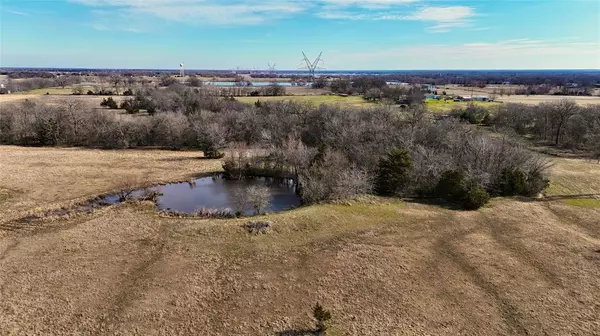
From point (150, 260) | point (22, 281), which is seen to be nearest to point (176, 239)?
point (150, 260)

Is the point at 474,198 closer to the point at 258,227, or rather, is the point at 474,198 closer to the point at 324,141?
the point at 324,141

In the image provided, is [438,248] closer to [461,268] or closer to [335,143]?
[461,268]

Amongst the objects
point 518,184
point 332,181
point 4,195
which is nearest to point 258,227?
point 332,181

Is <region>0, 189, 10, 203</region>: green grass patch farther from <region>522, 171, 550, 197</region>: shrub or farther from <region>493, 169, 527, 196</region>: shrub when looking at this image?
<region>522, 171, 550, 197</region>: shrub

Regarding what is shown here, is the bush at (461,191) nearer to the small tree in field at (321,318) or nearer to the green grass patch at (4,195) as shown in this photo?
the small tree in field at (321,318)

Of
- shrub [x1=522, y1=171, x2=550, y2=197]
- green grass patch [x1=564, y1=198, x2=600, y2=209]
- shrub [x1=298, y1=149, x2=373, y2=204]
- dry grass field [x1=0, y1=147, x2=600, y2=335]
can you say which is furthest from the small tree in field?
green grass patch [x1=564, y1=198, x2=600, y2=209]
